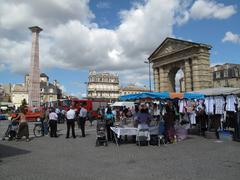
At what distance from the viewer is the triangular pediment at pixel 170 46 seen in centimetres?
4059

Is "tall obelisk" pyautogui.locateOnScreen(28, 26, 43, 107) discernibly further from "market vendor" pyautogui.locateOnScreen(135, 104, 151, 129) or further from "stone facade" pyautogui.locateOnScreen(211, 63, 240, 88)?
"stone facade" pyautogui.locateOnScreen(211, 63, 240, 88)

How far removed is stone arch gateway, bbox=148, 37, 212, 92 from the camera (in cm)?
3903

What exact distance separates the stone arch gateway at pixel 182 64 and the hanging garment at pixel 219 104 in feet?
79.2

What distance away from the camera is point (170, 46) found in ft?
144

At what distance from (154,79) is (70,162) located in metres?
40.6

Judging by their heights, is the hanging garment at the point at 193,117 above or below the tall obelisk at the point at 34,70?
below

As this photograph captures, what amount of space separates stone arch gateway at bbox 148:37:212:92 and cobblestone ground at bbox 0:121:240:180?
2852cm

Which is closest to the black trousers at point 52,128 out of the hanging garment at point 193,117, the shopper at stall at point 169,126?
the shopper at stall at point 169,126

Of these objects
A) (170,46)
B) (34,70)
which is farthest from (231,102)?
(34,70)

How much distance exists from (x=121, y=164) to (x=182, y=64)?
35.9 meters

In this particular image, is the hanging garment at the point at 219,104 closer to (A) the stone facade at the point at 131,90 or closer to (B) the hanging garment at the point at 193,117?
(B) the hanging garment at the point at 193,117

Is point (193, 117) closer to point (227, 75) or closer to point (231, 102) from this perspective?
point (231, 102)

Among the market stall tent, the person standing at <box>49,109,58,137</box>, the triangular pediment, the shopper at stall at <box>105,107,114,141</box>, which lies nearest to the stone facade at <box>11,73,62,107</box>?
the triangular pediment

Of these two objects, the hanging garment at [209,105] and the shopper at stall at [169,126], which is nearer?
the shopper at stall at [169,126]
